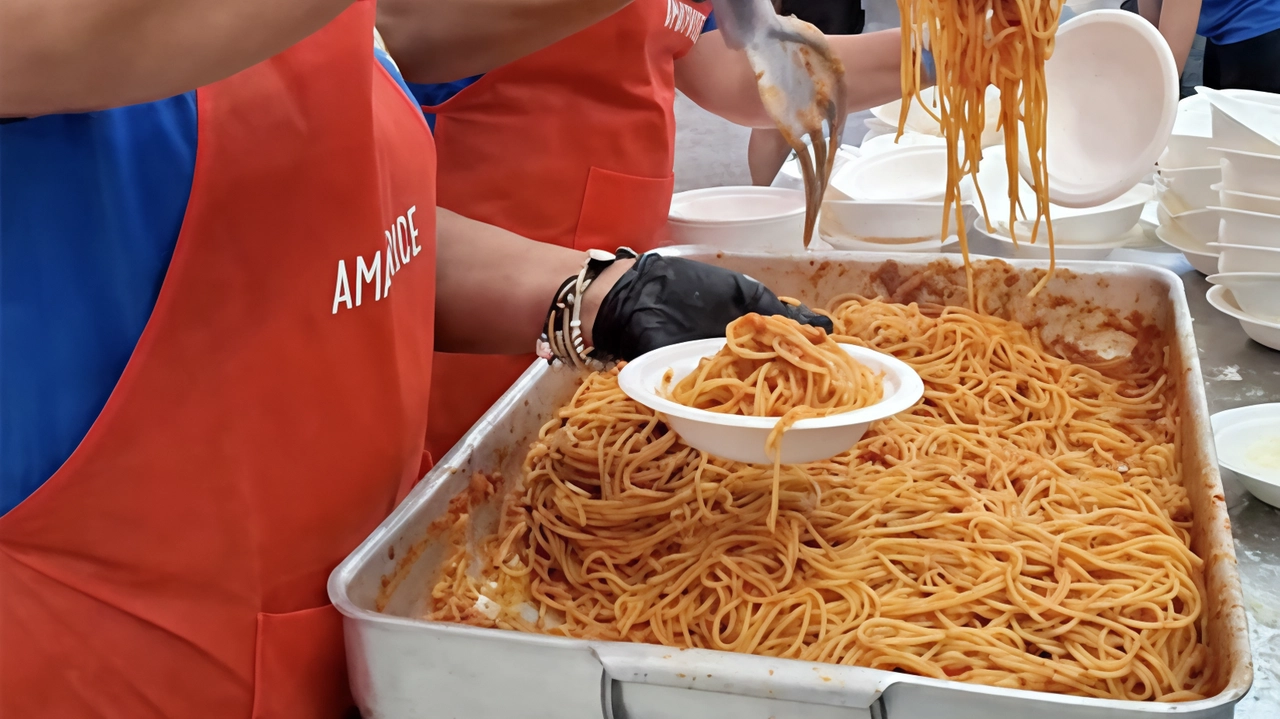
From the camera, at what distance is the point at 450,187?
68.9 inches

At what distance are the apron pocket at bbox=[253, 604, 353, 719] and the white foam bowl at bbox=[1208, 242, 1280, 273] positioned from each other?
163cm

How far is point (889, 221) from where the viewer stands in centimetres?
204

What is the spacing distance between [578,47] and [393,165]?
0.76 m

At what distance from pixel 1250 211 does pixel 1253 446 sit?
Result: 21.0 inches

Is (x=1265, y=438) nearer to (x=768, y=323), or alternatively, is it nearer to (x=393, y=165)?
(x=768, y=323)

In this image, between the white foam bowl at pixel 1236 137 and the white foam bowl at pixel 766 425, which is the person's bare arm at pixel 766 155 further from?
the white foam bowl at pixel 766 425

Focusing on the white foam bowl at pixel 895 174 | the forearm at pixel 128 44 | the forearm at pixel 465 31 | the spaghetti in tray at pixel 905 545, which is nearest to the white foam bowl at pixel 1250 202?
the spaghetti in tray at pixel 905 545

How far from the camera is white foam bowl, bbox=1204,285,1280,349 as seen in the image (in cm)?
168

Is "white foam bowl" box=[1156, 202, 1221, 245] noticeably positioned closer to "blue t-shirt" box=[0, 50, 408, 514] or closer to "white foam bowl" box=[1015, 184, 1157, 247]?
"white foam bowl" box=[1015, 184, 1157, 247]

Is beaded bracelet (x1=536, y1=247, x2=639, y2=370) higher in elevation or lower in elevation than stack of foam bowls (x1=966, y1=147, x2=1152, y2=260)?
higher

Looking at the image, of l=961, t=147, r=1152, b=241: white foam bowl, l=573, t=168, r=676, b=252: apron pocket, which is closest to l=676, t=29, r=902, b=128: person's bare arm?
l=961, t=147, r=1152, b=241: white foam bowl

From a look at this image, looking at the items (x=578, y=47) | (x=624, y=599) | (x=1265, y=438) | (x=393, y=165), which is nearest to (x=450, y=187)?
(x=578, y=47)

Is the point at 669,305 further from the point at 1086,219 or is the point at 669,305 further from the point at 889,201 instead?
the point at 1086,219

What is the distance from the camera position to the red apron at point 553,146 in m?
1.71
